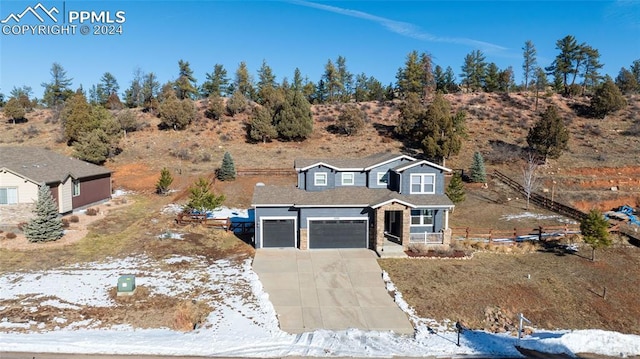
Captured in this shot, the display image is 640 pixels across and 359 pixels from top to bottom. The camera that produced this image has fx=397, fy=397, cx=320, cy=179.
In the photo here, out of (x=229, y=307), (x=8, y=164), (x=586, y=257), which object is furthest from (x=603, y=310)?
(x=8, y=164)

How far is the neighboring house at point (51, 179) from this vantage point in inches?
1120

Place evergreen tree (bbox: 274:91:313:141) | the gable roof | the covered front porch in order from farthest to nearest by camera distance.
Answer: evergreen tree (bbox: 274:91:313:141) → the gable roof → the covered front porch

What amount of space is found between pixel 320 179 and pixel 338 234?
4142 mm

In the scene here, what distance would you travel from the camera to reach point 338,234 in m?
25.1

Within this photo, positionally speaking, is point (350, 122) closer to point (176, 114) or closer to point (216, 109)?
point (216, 109)

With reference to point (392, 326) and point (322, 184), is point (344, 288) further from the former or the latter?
point (322, 184)

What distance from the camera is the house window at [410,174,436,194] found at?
26094 mm

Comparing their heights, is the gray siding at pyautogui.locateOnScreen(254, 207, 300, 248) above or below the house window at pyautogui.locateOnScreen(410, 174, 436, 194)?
below

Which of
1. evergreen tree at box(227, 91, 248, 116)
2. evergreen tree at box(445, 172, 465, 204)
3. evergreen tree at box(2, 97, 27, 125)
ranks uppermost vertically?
evergreen tree at box(227, 91, 248, 116)

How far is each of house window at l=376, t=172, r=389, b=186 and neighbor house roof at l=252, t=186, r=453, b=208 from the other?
47 centimetres

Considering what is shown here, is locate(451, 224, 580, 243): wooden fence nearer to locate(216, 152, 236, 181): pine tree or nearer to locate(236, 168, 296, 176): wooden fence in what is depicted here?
locate(236, 168, 296, 176): wooden fence

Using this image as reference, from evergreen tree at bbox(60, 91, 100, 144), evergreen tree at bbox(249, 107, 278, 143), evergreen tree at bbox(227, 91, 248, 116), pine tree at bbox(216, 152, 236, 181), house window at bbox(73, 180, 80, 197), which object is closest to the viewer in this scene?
house window at bbox(73, 180, 80, 197)

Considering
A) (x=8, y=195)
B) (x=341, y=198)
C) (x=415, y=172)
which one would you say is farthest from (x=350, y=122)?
(x=8, y=195)

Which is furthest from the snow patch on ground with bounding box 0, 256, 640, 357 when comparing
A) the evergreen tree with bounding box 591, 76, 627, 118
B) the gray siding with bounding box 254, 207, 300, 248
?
the evergreen tree with bounding box 591, 76, 627, 118
